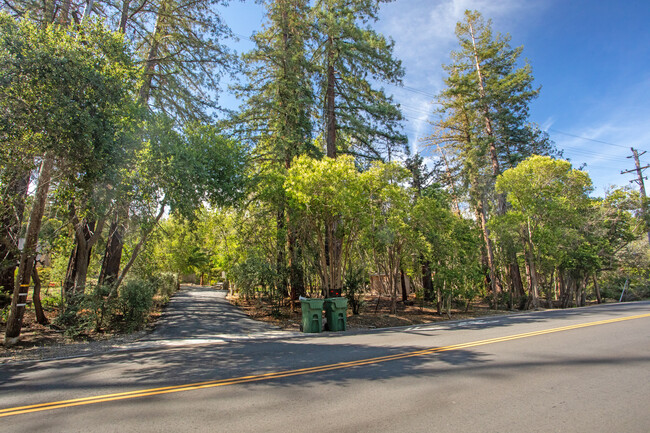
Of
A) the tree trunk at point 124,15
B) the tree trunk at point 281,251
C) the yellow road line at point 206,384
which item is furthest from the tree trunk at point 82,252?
the yellow road line at point 206,384

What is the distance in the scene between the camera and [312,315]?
1160 centimetres

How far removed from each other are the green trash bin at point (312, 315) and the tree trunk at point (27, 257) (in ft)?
26.7

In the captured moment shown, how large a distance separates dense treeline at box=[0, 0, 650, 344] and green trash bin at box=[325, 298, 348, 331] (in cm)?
215

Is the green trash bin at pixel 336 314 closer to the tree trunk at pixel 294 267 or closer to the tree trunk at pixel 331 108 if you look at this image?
the tree trunk at pixel 294 267

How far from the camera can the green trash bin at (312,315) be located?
11531mm

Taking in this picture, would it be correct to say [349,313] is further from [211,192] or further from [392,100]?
[392,100]

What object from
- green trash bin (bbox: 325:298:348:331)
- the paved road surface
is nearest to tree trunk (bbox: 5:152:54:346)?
the paved road surface

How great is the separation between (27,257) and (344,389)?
968cm

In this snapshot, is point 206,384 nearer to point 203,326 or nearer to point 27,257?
point 27,257

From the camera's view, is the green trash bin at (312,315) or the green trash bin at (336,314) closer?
the green trash bin at (312,315)

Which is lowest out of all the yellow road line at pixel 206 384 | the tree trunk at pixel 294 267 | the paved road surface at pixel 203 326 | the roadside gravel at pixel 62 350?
the roadside gravel at pixel 62 350

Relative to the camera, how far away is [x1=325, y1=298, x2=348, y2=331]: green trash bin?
1196 cm

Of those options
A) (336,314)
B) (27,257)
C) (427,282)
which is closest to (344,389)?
(336,314)

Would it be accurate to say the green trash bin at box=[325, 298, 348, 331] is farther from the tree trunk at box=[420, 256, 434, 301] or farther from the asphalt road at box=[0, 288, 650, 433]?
the tree trunk at box=[420, 256, 434, 301]
